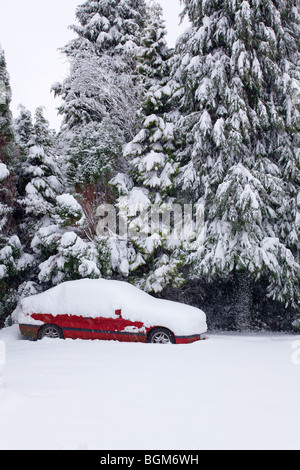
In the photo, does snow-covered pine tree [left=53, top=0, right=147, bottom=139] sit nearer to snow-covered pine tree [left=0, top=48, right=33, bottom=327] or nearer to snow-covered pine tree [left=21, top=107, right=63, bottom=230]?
snow-covered pine tree [left=21, top=107, right=63, bottom=230]

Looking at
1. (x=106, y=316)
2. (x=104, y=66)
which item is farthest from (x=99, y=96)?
(x=106, y=316)

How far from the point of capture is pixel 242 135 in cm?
1166

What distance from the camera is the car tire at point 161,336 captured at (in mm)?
8391

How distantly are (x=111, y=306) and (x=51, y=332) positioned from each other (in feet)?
5.26

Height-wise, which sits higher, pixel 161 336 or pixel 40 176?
pixel 40 176

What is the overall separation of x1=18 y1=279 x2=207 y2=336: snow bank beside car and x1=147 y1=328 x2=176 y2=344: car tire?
14 centimetres

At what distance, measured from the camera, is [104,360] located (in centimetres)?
681

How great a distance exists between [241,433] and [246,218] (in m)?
7.74

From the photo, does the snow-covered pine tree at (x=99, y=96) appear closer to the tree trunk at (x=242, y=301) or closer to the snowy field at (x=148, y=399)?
the tree trunk at (x=242, y=301)

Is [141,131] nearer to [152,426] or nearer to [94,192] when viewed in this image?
[94,192]

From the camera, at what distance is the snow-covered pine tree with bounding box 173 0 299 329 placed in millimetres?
11258

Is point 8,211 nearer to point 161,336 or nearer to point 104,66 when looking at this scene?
point 161,336

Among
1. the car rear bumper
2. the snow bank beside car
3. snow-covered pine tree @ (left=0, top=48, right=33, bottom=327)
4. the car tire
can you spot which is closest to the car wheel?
the snow bank beside car

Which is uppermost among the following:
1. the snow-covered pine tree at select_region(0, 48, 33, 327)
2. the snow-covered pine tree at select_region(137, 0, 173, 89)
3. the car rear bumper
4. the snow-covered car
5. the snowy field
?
the snow-covered pine tree at select_region(137, 0, 173, 89)
